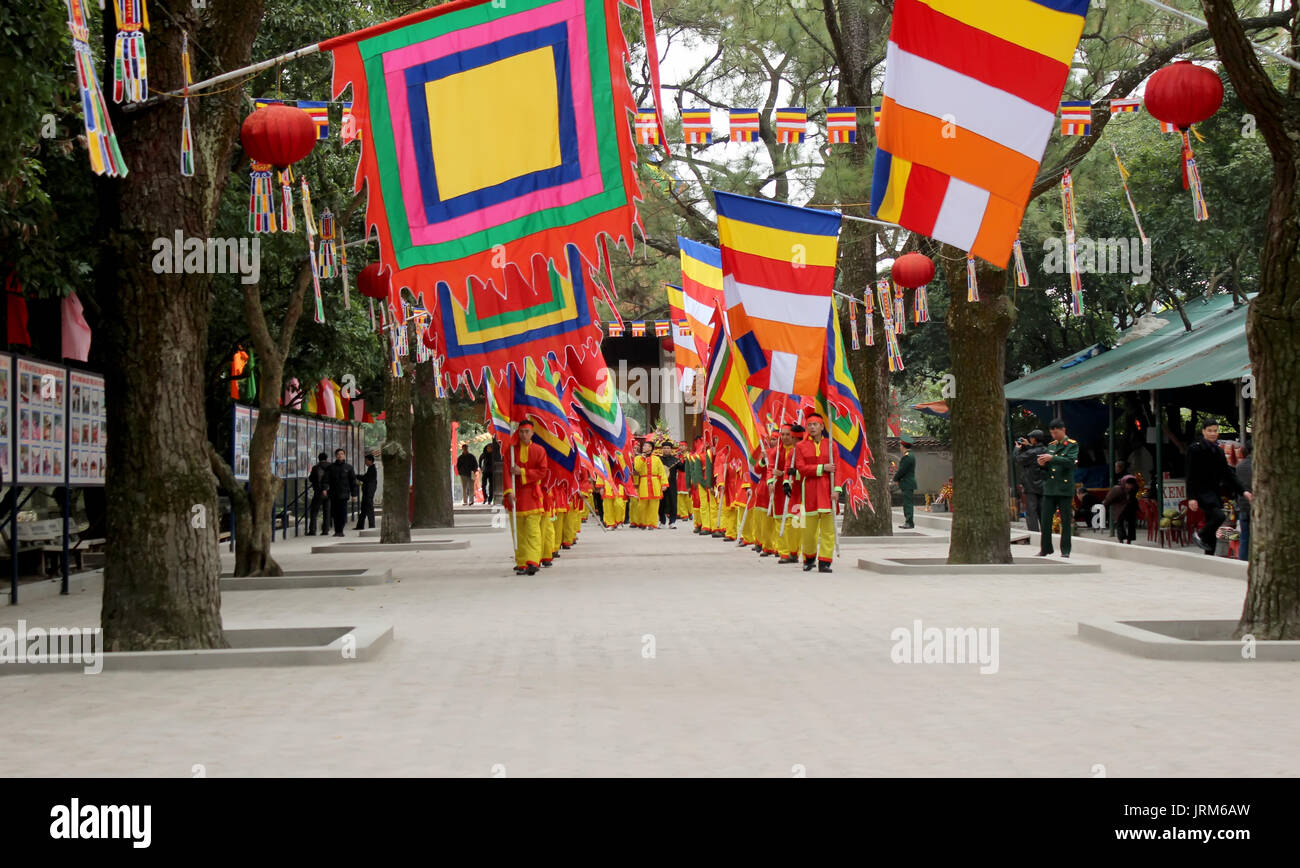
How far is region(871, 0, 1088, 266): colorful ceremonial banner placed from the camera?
916cm

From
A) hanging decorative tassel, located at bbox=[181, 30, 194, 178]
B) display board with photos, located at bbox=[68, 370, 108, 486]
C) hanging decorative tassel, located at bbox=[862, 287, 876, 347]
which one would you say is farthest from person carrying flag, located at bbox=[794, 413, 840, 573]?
hanging decorative tassel, located at bbox=[181, 30, 194, 178]

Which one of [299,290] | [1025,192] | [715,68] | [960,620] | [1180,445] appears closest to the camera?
[1025,192]

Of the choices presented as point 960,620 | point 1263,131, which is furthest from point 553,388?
point 1263,131

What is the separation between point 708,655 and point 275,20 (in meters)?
10.5

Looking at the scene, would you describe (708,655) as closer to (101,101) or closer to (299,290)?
(101,101)

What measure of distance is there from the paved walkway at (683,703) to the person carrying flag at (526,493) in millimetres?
4730

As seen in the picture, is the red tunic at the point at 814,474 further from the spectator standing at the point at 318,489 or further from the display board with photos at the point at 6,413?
the spectator standing at the point at 318,489

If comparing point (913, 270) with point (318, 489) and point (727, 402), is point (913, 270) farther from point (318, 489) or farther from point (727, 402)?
point (318, 489)

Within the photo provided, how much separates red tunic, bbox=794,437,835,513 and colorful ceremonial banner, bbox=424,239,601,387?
132 inches

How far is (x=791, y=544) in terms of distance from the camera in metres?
20.4

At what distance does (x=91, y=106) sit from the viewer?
8391 millimetres

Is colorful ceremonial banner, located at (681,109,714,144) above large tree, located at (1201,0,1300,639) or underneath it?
above

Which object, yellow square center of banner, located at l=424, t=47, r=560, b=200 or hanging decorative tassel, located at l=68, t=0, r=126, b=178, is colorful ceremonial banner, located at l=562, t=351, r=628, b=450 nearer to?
yellow square center of banner, located at l=424, t=47, r=560, b=200

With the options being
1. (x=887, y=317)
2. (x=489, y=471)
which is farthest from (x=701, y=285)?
(x=489, y=471)
